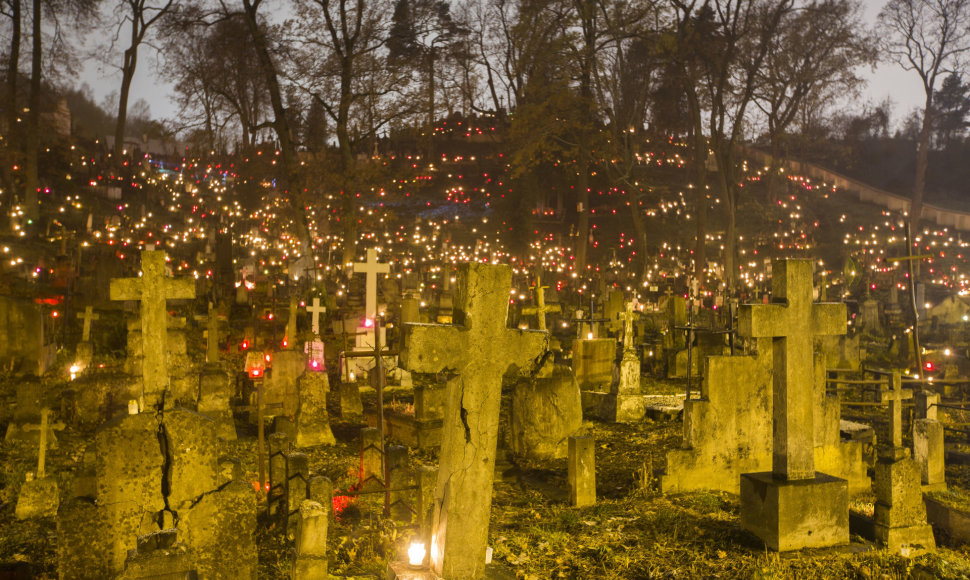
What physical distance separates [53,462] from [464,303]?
6889 millimetres

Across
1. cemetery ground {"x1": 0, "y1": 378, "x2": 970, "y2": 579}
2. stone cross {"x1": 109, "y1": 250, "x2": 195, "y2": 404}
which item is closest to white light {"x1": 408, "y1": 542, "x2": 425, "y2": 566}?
cemetery ground {"x1": 0, "y1": 378, "x2": 970, "y2": 579}

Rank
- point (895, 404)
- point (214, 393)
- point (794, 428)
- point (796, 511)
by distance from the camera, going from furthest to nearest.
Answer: point (214, 393)
point (895, 404)
point (794, 428)
point (796, 511)

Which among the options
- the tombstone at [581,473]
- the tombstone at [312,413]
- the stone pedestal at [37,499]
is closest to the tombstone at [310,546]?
the tombstone at [581,473]

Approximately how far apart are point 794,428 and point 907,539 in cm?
178

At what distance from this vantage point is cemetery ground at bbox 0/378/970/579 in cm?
509

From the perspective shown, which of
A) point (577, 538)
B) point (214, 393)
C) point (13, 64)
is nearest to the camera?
point (577, 538)

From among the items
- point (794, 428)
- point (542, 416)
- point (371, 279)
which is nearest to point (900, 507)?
point (794, 428)

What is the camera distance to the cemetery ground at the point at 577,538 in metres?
5.09

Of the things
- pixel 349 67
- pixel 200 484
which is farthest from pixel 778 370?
pixel 349 67

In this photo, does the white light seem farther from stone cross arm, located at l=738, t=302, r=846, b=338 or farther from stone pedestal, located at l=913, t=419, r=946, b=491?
stone pedestal, located at l=913, t=419, r=946, b=491

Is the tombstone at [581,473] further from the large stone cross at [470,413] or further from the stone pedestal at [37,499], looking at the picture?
the stone pedestal at [37,499]

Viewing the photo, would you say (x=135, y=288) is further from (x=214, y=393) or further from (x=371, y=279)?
(x=371, y=279)

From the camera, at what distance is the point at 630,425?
38.3ft

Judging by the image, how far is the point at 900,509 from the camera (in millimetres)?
6004
